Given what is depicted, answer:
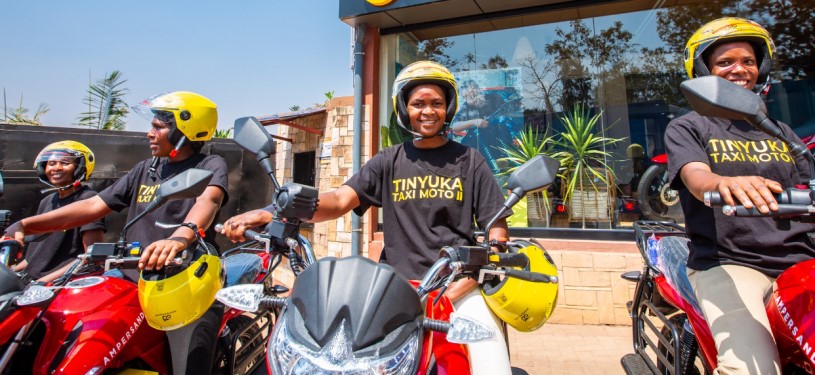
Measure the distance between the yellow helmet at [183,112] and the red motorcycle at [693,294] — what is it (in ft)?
9.13

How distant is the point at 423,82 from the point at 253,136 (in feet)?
3.39

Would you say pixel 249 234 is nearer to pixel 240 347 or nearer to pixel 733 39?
pixel 240 347

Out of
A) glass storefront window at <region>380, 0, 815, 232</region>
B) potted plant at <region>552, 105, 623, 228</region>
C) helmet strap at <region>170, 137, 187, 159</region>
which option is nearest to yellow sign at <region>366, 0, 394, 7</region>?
glass storefront window at <region>380, 0, 815, 232</region>

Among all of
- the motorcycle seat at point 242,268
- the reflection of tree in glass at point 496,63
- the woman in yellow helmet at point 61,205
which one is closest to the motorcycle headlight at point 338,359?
the motorcycle seat at point 242,268

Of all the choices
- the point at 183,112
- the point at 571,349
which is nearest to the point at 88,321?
the point at 183,112

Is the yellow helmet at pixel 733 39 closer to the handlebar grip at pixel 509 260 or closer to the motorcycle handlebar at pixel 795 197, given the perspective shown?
the motorcycle handlebar at pixel 795 197

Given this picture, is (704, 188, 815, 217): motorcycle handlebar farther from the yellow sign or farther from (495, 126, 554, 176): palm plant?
the yellow sign

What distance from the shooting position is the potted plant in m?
5.90

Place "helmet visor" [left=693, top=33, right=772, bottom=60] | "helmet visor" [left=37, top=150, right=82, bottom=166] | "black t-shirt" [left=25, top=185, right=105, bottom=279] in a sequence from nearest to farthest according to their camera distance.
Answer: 1. "helmet visor" [left=693, top=33, right=772, bottom=60]
2. "black t-shirt" [left=25, top=185, right=105, bottom=279]
3. "helmet visor" [left=37, top=150, right=82, bottom=166]

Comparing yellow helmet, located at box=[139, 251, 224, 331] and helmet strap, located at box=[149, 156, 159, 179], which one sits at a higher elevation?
helmet strap, located at box=[149, 156, 159, 179]

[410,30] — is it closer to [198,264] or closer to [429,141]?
[429,141]

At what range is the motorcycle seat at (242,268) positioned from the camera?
2.69 meters

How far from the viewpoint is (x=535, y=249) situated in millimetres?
2043

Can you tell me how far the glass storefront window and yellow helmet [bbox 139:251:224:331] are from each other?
483 cm
